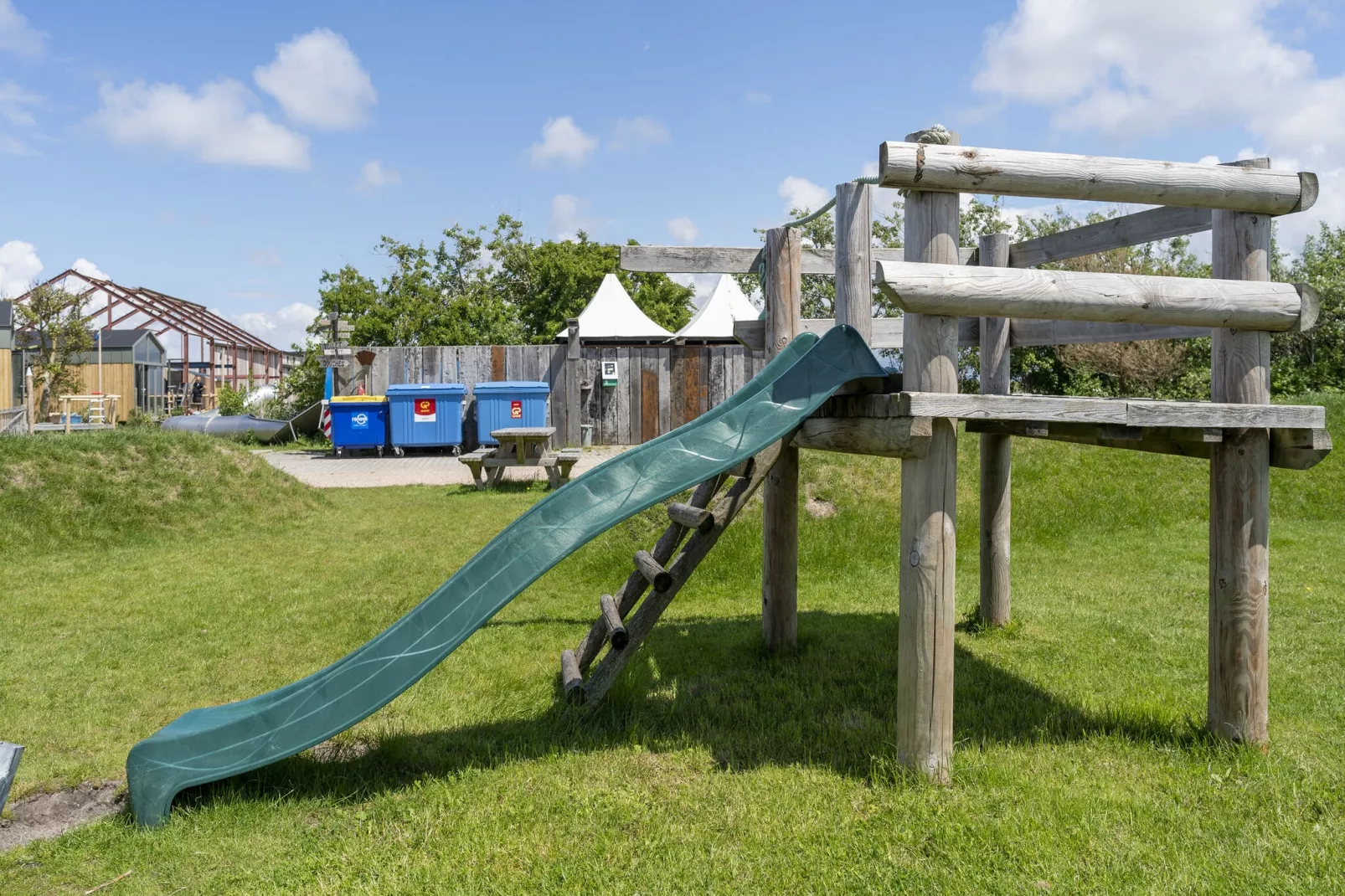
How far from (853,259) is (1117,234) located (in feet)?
5.25

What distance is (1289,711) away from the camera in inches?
192

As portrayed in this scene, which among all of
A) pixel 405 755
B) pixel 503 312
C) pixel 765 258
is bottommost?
pixel 405 755

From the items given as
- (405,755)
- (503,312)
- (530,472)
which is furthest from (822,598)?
(503,312)

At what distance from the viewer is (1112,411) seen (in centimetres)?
407

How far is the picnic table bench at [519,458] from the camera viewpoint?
14.1 metres

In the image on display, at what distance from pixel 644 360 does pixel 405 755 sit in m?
16.8

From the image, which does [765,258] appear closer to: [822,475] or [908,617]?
[908,617]

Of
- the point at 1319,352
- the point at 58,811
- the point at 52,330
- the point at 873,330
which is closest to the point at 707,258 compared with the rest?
the point at 873,330

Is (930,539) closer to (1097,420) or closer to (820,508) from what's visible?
(1097,420)

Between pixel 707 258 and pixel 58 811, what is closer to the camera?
pixel 58 811

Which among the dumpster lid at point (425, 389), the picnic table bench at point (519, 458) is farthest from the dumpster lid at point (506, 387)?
the picnic table bench at point (519, 458)

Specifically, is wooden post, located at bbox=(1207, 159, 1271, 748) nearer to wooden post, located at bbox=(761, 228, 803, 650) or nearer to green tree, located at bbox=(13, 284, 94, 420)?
wooden post, located at bbox=(761, 228, 803, 650)

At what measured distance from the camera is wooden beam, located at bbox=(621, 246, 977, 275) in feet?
18.8

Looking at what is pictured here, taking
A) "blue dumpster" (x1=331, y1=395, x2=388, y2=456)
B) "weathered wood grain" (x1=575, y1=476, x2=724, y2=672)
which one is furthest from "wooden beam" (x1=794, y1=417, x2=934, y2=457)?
"blue dumpster" (x1=331, y1=395, x2=388, y2=456)
